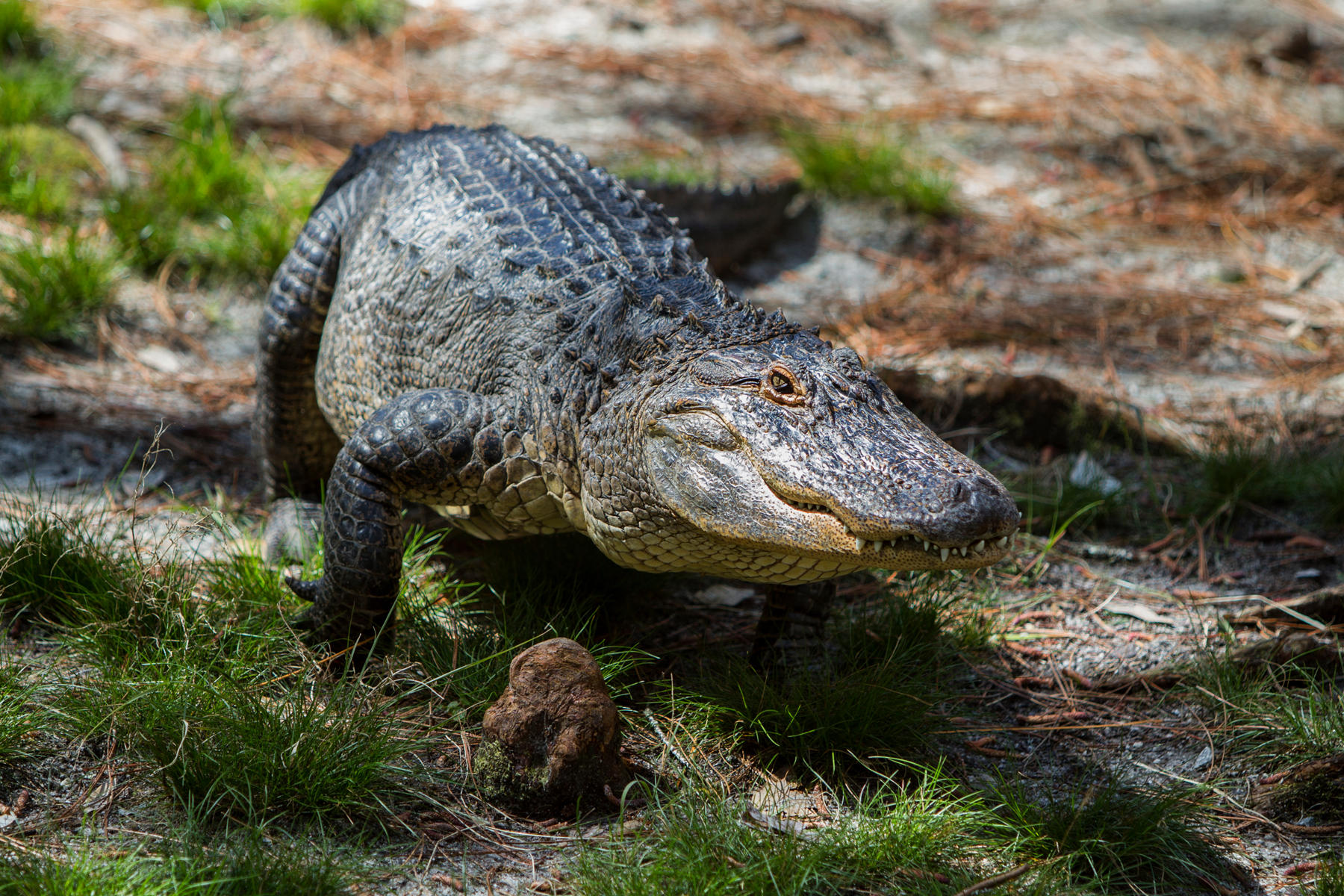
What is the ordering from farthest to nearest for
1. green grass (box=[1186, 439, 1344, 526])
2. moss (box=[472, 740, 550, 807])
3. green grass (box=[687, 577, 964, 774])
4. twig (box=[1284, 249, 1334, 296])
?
twig (box=[1284, 249, 1334, 296]), green grass (box=[1186, 439, 1344, 526]), green grass (box=[687, 577, 964, 774]), moss (box=[472, 740, 550, 807])

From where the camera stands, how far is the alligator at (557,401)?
236 centimetres

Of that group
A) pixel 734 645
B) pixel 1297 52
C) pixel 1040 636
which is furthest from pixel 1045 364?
pixel 1297 52

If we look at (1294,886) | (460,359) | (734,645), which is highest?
(460,359)

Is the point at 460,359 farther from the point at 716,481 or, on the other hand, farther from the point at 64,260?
the point at 64,260

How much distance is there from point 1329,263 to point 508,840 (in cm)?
571

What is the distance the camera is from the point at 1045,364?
4.97 meters

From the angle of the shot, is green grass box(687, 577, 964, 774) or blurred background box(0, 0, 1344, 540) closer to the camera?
green grass box(687, 577, 964, 774)

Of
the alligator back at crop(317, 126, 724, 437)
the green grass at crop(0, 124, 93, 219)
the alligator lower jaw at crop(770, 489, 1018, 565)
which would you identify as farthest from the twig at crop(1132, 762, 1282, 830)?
the green grass at crop(0, 124, 93, 219)

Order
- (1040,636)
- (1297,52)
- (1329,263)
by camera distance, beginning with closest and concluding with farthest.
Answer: (1040,636), (1329,263), (1297,52)

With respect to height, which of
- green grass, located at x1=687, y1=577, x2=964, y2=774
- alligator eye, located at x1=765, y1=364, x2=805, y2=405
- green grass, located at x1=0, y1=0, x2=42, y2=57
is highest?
alligator eye, located at x1=765, y1=364, x2=805, y2=405

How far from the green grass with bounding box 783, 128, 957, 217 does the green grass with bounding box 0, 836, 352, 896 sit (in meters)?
5.30

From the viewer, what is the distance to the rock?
241 centimetres

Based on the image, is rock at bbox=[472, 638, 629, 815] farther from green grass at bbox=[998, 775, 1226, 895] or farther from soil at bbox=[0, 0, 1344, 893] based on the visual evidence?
green grass at bbox=[998, 775, 1226, 895]

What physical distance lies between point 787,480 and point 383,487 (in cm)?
120
